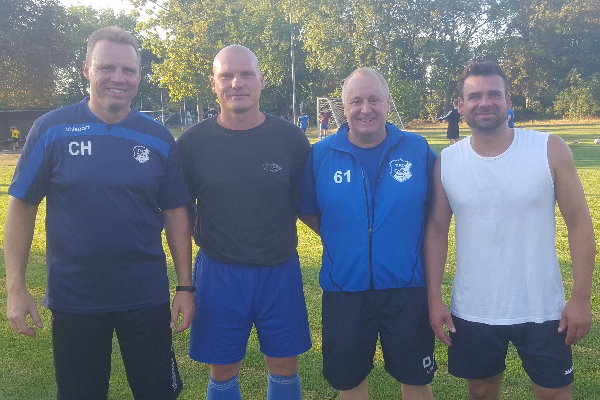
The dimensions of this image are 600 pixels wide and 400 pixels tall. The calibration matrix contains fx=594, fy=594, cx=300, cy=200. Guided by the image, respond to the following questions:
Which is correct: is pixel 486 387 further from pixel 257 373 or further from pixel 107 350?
pixel 107 350

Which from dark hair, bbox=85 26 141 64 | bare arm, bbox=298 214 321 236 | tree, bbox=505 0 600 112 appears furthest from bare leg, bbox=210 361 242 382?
tree, bbox=505 0 600 112

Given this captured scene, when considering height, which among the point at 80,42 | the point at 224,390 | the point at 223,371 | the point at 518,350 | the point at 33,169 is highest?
the point at 80,42

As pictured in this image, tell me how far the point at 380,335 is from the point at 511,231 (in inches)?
34.8

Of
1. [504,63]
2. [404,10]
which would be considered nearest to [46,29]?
[404,10]

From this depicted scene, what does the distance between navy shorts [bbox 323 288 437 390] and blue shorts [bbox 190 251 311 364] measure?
0.22 metres

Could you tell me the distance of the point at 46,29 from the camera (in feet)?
112

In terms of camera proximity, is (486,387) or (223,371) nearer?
(486,387)

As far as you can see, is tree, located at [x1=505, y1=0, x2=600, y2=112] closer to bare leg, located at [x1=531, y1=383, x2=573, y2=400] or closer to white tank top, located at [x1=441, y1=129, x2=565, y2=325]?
white tank top, located at [x1=441, y1=129, x2=565, y2=325]

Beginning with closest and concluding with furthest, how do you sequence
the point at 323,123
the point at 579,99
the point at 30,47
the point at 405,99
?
the point at 323,123 → the point at 30,47 → the point at 405,99 → the point at 579,99

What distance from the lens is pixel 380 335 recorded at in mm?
3191

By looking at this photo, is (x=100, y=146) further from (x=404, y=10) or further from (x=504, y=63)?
(x=504, y=63)

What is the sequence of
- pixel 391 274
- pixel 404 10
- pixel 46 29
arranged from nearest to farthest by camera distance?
1. pixel 391 274
2. pixel 46 29
3. pixel 404 10

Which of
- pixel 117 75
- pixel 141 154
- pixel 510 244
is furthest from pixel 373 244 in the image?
pixel 117 75

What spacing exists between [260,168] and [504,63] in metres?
49.9
